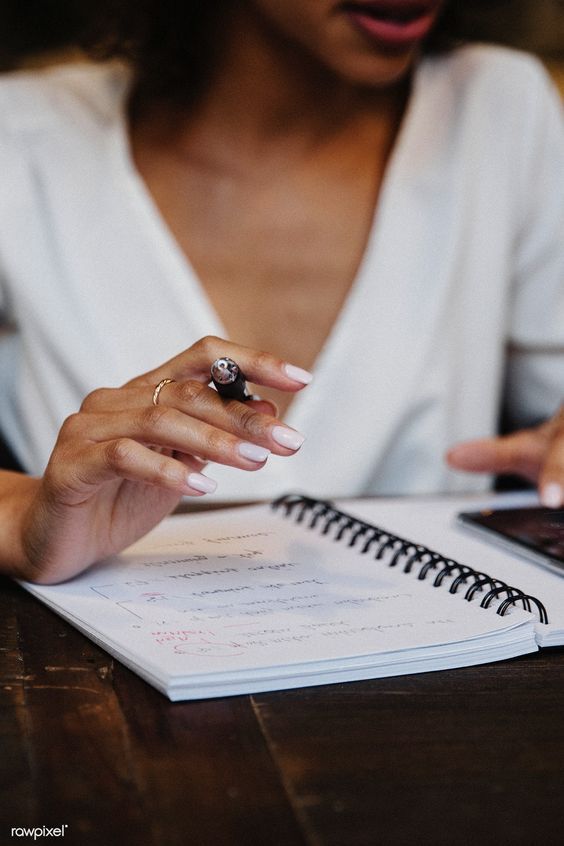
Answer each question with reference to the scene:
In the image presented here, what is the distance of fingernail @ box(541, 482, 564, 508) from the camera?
845mm

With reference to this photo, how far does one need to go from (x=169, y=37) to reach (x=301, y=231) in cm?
30

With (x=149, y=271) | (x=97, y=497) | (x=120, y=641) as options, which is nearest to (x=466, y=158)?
(x=149, y=271)

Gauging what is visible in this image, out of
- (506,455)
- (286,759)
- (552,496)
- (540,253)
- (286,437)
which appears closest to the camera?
(286,759)

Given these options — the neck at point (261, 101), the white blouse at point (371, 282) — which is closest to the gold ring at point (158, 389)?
the white blouse at point (371, 282)

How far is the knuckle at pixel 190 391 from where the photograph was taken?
0.64 m

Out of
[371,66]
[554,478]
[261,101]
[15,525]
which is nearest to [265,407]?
[15,525]

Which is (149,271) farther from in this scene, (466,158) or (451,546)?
(451,546)

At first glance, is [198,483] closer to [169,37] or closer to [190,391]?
[190,391]

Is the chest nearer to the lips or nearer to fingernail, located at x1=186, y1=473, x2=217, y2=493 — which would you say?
the lips

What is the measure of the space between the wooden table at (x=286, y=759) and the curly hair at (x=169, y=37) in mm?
936

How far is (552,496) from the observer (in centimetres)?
85

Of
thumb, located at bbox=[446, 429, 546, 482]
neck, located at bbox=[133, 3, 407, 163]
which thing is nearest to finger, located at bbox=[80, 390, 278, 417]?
thumb, located at bbox=[446, 429, 546, 482]

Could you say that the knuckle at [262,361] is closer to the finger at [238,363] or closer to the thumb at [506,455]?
the finger at [238,363]

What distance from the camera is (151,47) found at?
1.38 metres
